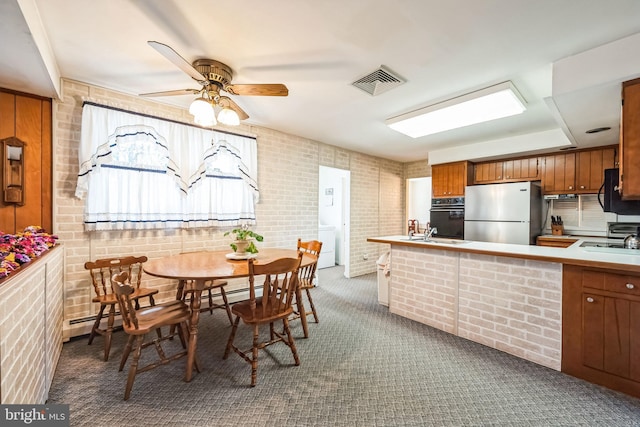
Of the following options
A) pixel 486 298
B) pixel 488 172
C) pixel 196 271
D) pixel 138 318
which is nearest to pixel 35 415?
pixel 138 318

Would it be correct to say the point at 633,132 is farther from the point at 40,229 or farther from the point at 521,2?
the point at 40,229

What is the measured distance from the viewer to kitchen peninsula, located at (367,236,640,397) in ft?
6.01

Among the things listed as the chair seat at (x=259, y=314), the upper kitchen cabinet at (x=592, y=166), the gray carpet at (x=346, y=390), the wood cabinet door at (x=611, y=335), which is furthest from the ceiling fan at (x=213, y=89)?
the upper kitchen cabinet at (x=592, y=166)

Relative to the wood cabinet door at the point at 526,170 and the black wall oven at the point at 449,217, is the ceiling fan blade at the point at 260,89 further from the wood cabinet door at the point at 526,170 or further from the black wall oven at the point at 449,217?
the wood cabinet door at the point at 526,170

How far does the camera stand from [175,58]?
170 centimetres

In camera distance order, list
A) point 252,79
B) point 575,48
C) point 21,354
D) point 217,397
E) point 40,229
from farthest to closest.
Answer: point 252,79, point 40,229, point 575,48, point 217,397, point 21,354

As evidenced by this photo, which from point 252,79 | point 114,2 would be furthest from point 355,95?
point 114,2

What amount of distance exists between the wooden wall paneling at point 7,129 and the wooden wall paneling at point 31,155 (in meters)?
0.03

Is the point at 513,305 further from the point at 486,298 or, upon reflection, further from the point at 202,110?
the point at 202,110

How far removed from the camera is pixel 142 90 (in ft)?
9.20

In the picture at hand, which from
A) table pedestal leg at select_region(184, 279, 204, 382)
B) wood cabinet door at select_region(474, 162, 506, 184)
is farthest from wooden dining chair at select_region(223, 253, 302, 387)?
wood cabinet door at select_region(474, 162, 506, 184)

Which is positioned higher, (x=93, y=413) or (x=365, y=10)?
(x=365, y=10)

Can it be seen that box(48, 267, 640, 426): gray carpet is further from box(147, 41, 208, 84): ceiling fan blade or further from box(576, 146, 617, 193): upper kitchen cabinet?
box(576, 146, 617, 193): upper kitchen cabinet

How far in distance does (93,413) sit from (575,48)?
4160mm
